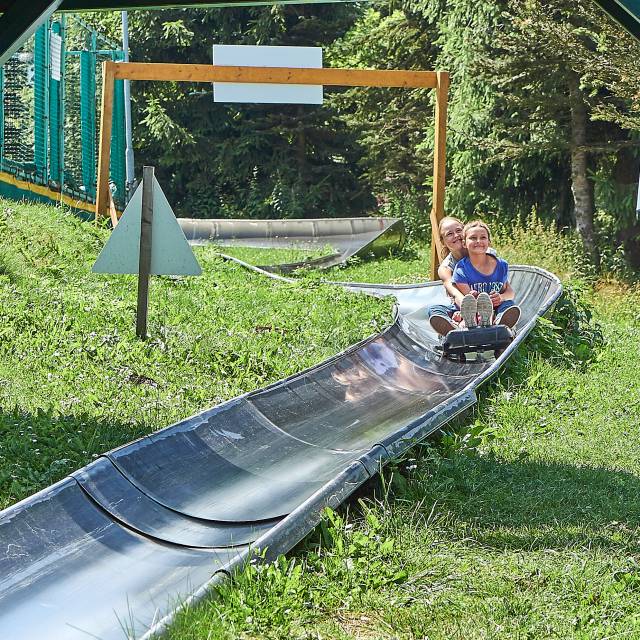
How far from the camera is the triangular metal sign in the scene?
284 inches

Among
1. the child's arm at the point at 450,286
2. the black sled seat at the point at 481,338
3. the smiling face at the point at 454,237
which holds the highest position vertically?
the smiling face at the point at 454,237

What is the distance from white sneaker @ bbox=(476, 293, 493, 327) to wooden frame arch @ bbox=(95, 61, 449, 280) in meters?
3.98

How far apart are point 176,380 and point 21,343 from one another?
4.40 ft

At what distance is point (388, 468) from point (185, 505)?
990 millimetres

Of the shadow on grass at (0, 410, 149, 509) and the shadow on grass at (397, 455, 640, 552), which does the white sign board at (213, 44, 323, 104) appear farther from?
the shadow on grass at (397, 455, 640, 552)

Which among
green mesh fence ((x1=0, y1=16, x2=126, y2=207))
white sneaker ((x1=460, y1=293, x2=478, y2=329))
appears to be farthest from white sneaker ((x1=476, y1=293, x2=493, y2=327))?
green mesh fence ((x1=0, y1=16, x2=126, y2=207))

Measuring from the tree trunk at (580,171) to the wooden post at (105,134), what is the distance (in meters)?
7.20

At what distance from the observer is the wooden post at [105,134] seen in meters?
13.0

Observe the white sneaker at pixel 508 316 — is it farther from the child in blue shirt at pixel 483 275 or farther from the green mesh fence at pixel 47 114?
the green mesh fence at pixel 47 114

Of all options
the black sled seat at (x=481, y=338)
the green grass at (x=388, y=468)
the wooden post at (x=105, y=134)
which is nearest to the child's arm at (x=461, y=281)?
the black sled seat at (x=481, y=338)

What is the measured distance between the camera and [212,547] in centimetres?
406

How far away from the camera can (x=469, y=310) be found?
786cm

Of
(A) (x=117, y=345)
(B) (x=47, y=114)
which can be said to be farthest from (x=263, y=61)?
(B) (x=47, y=114)

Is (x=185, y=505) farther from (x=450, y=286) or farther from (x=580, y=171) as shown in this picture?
(x=580, y=171)
